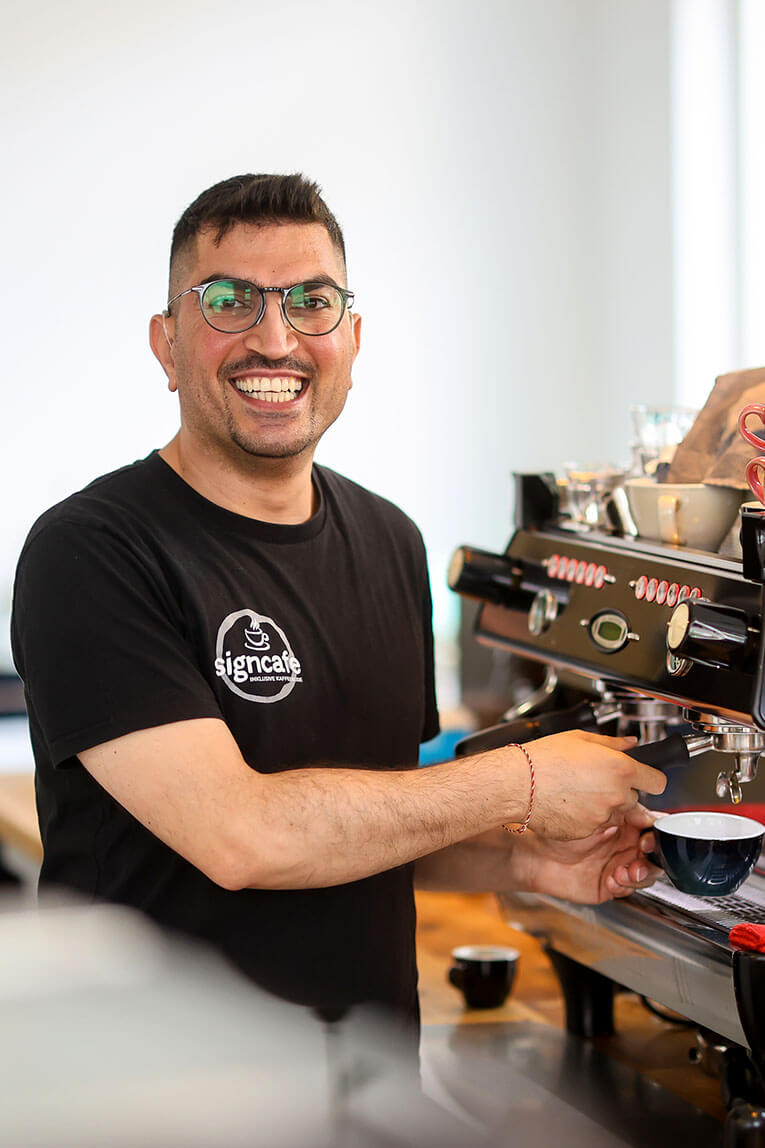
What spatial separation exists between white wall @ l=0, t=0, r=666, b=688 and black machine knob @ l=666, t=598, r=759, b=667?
90.5 inches

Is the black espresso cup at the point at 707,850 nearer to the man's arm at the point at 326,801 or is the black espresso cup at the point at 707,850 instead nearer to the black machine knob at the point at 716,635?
the man's arm at the point at 326,801

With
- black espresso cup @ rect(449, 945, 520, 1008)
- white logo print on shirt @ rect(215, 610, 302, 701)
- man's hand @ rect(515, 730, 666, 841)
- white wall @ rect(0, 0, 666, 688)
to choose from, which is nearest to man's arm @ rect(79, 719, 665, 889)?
man's hand @ rect(515, 730, 666, 841)

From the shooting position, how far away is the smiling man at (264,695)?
1.27m

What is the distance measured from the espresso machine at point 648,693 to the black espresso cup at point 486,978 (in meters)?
0.12

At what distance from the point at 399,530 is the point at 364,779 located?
456 millimetres

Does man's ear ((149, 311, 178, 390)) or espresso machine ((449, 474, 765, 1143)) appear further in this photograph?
man's ear ((149, 311, 178, 390))

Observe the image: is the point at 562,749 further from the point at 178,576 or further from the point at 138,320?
the point at 138,320

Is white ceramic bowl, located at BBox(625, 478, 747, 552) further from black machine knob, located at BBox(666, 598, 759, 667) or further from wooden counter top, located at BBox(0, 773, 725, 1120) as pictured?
wooden counter top, located at BBox(0, 773, 725, 1120)

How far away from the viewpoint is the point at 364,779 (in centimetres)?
132

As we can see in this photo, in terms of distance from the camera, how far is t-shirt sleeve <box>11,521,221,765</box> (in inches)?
49.9

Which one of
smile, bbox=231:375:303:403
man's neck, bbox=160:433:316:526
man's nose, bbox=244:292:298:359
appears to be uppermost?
man's nose, bbox=244:292:298:359

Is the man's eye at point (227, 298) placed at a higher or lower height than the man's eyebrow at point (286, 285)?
lower

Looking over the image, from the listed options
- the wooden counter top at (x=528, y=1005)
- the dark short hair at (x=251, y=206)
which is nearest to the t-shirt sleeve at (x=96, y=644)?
the dark short hair at (x=251, y=206)

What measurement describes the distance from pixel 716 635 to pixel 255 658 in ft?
1.51
